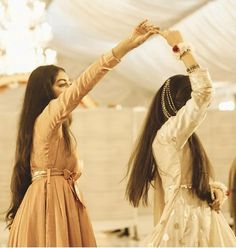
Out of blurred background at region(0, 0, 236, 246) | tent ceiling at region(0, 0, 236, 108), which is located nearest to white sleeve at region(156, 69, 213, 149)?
blurred background at region(0, 0, 236, 246)

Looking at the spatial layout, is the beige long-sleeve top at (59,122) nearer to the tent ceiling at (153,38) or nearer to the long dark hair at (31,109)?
the long dark hair at (31,109)

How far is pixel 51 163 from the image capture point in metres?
1.97

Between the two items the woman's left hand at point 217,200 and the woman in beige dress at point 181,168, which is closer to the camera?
the woman in beige dress at point 181,168

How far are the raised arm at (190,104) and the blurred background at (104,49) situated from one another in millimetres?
2181

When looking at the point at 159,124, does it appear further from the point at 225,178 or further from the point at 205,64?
the point at 205,64

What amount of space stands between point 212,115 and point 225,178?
19.3 inches

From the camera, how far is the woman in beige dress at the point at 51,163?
183cm

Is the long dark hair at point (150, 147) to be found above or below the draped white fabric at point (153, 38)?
below

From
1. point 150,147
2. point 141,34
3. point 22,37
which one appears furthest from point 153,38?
point 141,34

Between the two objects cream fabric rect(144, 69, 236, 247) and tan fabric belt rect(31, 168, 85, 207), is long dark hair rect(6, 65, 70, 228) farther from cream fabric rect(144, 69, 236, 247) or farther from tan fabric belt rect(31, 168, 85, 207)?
cream fabric rect(144, 69, 236, 247)

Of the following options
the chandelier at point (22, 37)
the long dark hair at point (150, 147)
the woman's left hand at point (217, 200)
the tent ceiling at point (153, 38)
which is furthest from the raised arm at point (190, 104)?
the chandelier at point (22, 37)

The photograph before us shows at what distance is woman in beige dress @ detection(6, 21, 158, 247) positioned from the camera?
183 centimetres

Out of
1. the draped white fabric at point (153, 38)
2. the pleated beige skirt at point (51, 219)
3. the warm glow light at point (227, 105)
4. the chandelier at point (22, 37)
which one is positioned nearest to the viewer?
the pleated beige skirt at point (51, 219)

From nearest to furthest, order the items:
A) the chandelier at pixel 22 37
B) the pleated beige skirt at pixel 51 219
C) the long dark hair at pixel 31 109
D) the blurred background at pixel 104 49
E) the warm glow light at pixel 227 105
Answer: the pleated beige skirt at pixel 51 219 < the long dark hair at pixel 31 109 < the blurred background at pixel 104 49 < the chandelier at pixel 22 37 < the warm glow light at pixel 227 105
